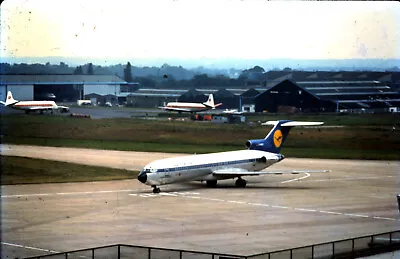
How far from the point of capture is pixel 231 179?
56.8m

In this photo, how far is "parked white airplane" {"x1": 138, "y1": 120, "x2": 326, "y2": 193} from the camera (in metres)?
48.0

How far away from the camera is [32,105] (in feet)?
184

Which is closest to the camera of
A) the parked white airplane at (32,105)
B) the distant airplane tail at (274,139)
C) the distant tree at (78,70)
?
the parked white airplane at (32,105)

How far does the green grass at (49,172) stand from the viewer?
52.9 meters

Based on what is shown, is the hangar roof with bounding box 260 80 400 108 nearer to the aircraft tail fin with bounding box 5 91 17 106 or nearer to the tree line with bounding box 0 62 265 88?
the tree line with bounding box 0 62 265 88

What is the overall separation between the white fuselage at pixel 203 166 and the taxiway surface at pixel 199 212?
34.7 inches

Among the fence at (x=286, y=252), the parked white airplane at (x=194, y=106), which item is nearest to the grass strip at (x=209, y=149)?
the parked white airplane at (x=194, y=106)

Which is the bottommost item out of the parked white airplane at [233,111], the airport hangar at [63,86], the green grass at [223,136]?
the green grass at [223,136]

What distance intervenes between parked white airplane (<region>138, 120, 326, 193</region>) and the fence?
17734 millimetres

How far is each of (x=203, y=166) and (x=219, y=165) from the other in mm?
1535

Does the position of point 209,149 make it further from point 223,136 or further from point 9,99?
point 9,99

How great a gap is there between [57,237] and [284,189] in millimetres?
20703

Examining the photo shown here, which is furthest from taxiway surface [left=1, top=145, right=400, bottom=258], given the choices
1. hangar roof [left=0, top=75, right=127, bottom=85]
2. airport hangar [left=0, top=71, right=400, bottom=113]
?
hangar roof [left=0, top=75, right=127, bottom=85]

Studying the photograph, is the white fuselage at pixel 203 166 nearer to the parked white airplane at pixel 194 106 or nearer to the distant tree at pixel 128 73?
the distant tree at pixel 128 73
